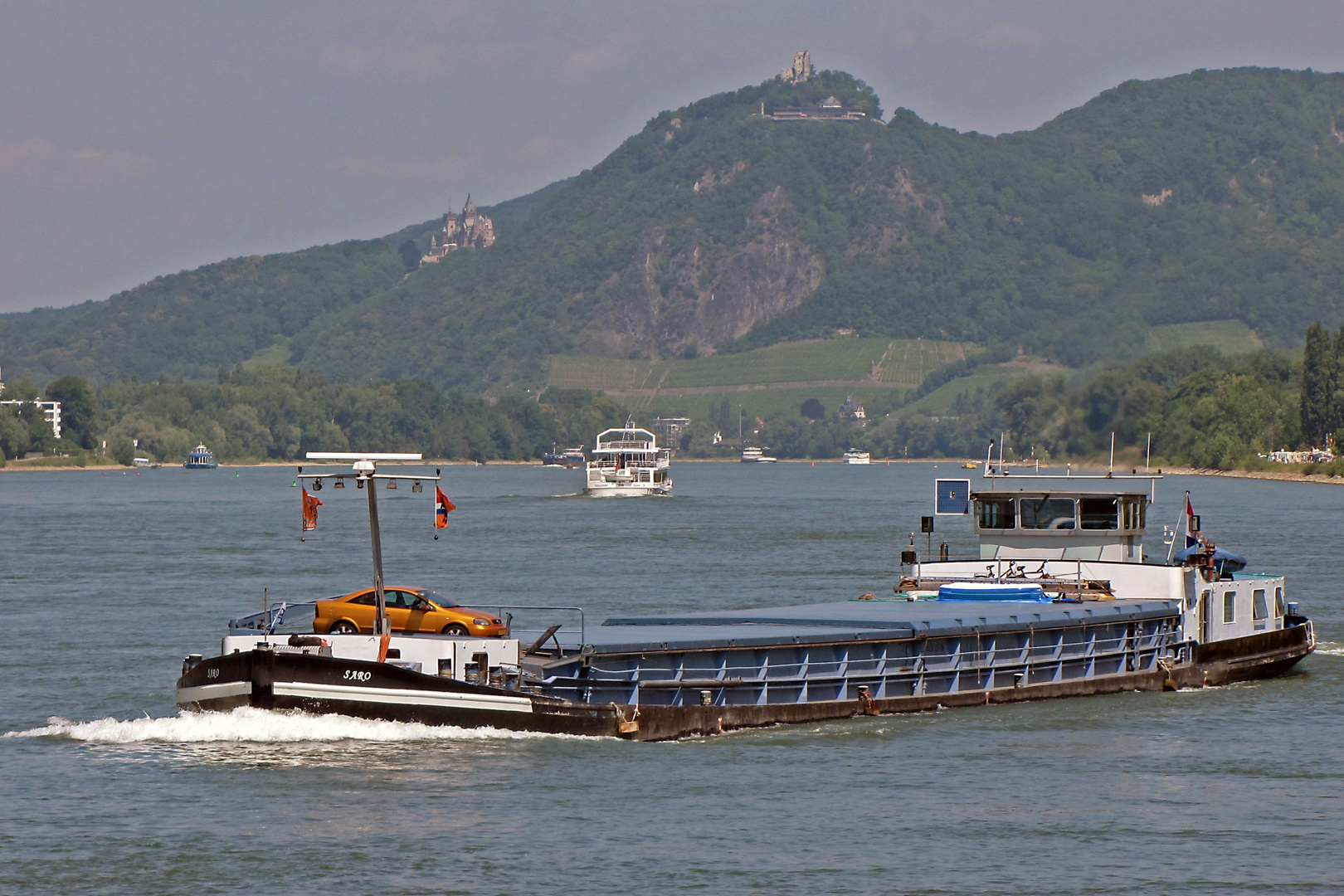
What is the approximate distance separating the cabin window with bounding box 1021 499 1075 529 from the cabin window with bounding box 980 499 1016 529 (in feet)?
1.45

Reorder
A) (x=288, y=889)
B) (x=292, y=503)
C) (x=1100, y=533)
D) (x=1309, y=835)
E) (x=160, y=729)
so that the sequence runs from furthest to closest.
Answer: (x=292, y=503), (x=1100, y=533), (x=160, y=729), (x=1309, y=835), (x=288, y=889)

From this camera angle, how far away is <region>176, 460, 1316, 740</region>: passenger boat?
36.4 meters

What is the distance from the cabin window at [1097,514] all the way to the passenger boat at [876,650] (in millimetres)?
53

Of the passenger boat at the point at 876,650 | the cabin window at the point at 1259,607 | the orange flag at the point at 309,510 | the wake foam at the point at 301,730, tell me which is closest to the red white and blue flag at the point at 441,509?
the passenger boat at the point at 876,650

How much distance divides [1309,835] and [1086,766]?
634cm

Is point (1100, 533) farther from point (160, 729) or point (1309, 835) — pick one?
point (160, 729)

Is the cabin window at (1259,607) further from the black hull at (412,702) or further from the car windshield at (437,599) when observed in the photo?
the car windshield at (437,599)

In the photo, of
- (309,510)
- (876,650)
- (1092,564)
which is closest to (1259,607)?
(1092,564)

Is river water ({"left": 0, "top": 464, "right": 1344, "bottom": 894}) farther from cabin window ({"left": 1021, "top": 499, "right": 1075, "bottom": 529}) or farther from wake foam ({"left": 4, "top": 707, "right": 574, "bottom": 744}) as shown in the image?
cabin window ({"left": 1021, "top": 499, "right": 1075, "bottom": 529})

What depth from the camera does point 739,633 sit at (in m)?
40.7

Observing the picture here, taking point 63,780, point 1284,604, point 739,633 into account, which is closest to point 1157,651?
point 1284,604

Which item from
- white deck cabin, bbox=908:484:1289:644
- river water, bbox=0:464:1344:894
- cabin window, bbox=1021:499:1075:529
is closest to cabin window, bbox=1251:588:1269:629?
white deck cabin, bbox=908:484:1289:644

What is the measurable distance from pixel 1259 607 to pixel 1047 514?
23.8 feet

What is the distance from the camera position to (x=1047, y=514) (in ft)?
166
